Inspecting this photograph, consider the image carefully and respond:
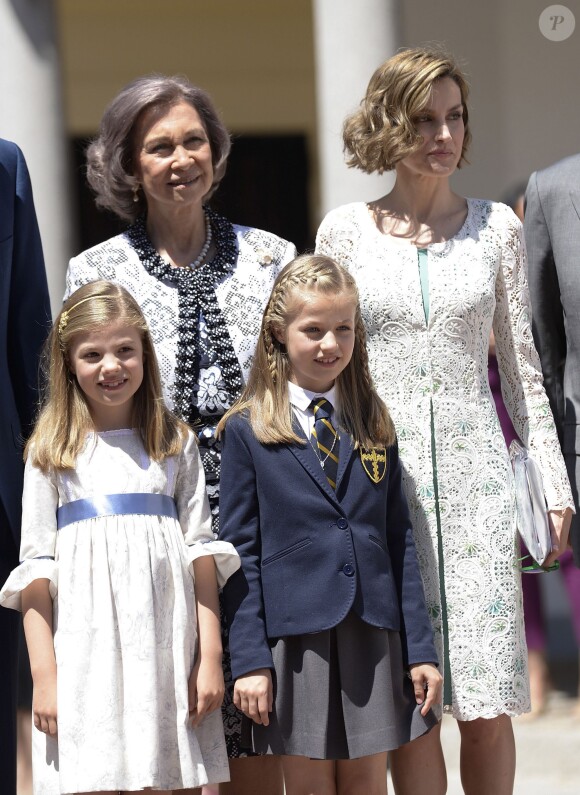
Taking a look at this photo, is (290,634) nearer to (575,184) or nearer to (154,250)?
(154,250)

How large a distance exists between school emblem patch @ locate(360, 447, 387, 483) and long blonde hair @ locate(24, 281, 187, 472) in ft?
1.33

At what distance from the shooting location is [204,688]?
10.0ft

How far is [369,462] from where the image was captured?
10.4ft

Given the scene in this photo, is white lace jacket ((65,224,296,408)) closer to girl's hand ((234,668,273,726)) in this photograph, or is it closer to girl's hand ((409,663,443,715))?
girl's hand ((234,668,273,726))

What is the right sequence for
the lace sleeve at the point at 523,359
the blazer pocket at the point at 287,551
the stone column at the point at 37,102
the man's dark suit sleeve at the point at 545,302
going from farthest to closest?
the stone column at the point at 37,102, the man's dark suit sleeve at the point at 545,302, the lace sleeve at the point at 523,359, the blazer pocket at the point at 287,551

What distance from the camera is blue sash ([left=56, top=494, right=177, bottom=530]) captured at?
3105 mm

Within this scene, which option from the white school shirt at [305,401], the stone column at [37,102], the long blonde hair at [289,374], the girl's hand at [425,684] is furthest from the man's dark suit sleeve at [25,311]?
the stone column at [37,102]

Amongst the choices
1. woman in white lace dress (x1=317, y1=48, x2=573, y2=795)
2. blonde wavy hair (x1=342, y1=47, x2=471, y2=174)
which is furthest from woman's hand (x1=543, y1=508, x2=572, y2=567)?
blonde wavy hair (x1=342, y1=47, x2=471, y2=174)

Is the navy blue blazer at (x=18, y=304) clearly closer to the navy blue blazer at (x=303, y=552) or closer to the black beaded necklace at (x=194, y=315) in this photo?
the black beaded necklace at (x=194, y=315)

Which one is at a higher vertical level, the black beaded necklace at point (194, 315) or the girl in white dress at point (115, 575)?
the black beaded necklace at point (194, 315)

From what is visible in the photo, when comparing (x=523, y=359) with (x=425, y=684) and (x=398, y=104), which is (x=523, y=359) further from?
(x=425, y=684)

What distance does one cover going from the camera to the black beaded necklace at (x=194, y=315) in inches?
132

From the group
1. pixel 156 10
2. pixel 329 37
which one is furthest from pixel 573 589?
pixel 156 10

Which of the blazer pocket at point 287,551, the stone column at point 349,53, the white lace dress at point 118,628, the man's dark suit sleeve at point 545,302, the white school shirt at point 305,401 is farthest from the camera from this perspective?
the stone column at point 349,53
